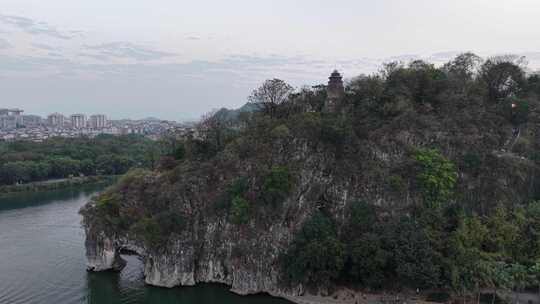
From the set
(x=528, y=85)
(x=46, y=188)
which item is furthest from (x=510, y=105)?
(x=46, y=188)

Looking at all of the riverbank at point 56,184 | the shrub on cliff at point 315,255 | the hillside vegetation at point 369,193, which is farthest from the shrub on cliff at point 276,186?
the riverbank at point 56,184

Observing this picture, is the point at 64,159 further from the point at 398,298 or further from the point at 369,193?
the point at 398,298

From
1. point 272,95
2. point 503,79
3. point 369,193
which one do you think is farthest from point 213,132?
point 503,79

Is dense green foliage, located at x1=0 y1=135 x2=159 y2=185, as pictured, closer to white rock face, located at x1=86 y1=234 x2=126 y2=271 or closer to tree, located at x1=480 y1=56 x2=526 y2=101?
white rock face, located at x1=86 y1=234 x2=126 y2=271

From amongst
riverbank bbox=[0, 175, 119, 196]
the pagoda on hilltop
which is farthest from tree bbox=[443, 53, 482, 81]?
riverbank bbox=[0, 175, 119, 196]

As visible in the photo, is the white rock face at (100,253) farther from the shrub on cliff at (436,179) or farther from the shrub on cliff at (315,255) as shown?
the shrub on cliff at (436,179)

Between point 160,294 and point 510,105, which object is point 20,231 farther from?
point 510,105
